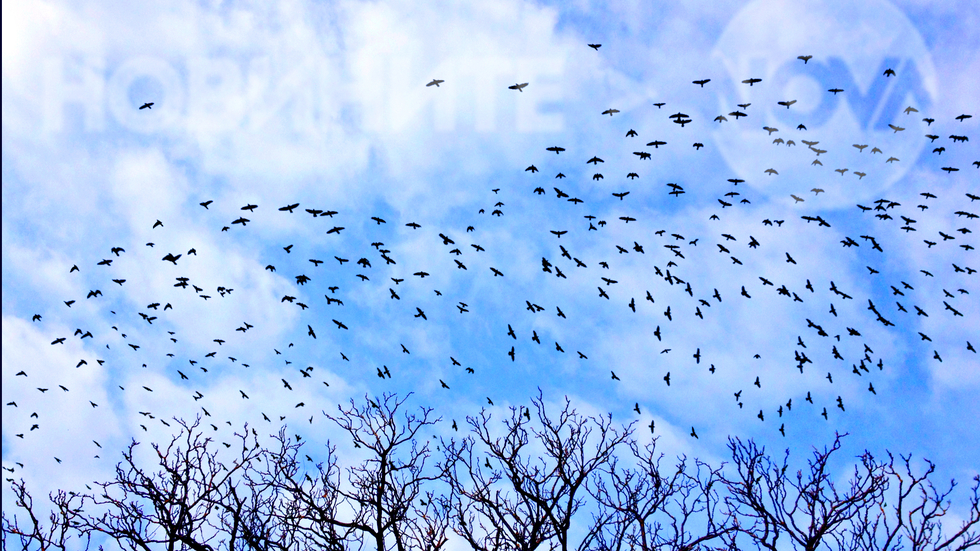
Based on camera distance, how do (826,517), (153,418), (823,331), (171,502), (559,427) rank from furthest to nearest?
(153,418) < (823,331) < (559,427) < (171,502) < (826,517)

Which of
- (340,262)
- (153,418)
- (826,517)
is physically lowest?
(826,517)

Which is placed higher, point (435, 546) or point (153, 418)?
point (153, 418)

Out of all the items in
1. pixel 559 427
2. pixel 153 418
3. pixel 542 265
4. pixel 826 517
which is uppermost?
pixel 542 265

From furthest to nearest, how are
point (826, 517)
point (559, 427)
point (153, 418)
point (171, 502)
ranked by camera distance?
point (153, 418)
point (559, 427)
point (171, 502)
point (826, 517)

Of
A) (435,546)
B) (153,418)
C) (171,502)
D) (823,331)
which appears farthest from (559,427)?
(153,418)

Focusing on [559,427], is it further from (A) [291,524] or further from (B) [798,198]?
(B) [798,198]

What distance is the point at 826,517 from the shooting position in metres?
19.7

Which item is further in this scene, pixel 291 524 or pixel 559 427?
pixel 559 427

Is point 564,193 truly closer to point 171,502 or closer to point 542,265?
point 542,265

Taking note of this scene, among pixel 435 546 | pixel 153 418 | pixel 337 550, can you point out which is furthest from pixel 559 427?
pixel 153 418

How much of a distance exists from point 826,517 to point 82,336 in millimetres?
31529

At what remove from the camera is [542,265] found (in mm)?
26594

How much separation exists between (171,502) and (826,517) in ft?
70.4


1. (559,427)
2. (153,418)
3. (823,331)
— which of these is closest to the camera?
(559,427)
